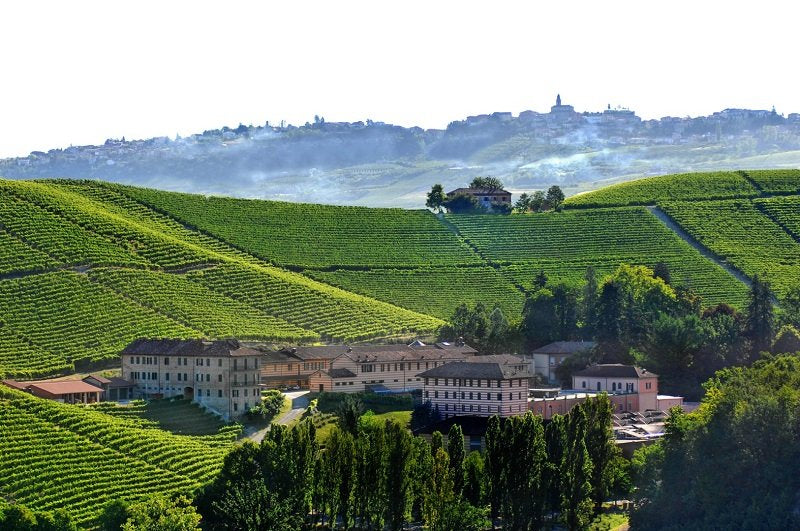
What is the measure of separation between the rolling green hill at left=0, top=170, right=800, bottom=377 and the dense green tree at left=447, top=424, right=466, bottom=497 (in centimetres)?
2814

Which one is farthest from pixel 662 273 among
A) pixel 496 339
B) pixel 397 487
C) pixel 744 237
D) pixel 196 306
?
pixel 397 487

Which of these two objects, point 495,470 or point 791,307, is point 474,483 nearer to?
point 495,470

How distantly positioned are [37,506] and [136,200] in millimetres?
77929

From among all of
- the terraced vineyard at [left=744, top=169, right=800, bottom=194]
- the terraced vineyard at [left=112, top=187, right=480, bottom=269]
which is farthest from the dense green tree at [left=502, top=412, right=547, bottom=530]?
the terraced vineyard at [left=744, top=169, right=800, bottom=194]

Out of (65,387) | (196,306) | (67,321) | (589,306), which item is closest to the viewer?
(65,387)

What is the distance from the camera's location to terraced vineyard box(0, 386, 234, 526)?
7900 cm

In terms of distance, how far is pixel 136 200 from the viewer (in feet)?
502

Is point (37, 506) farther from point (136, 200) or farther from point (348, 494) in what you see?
point (136, 200)

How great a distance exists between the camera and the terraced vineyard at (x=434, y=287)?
132 meters

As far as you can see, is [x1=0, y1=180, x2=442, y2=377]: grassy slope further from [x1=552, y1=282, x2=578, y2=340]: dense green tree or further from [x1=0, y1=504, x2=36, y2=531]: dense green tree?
[x1=0, y1=504, x2=36, y2=531]: dense green tree

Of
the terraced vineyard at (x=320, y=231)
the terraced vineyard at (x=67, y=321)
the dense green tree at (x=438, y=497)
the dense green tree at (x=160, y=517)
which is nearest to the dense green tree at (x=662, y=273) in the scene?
the terraced vineyard at (x=320, y=231)

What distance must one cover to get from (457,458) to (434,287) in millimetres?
55188

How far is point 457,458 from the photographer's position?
8294 cm

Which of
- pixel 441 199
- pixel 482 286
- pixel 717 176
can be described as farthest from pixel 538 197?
pixel 482 286
